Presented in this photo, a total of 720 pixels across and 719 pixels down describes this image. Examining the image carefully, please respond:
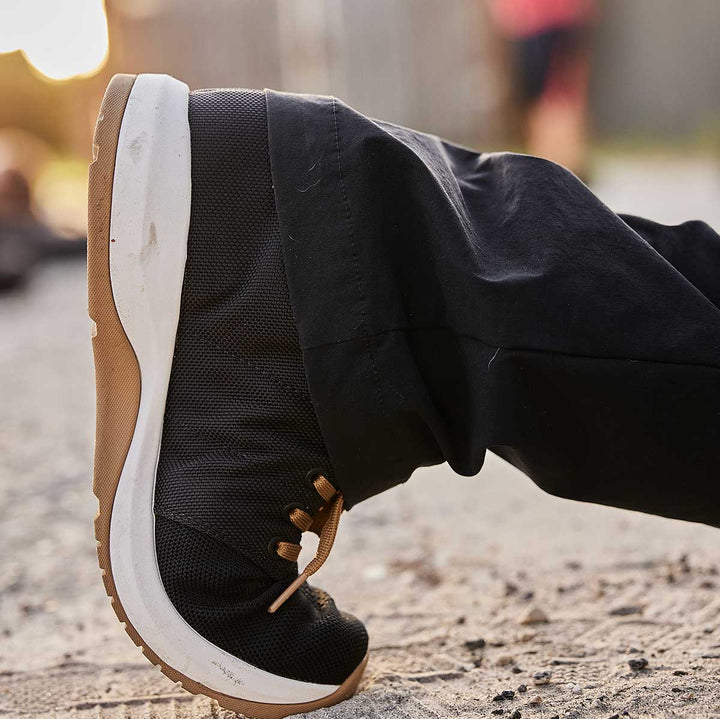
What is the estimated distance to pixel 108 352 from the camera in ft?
2.67

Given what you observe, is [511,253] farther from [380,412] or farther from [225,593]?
[225,593]

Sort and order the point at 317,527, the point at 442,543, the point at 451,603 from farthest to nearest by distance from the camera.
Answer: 1. the point at 442,543
2. the point at 451,603
3. the point at 317,527

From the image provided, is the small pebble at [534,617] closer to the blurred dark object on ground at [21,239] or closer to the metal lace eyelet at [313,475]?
the metal lace eyelet at [313,475]

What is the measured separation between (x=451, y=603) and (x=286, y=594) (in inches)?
15.1

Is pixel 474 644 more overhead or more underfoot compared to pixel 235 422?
more underfoot

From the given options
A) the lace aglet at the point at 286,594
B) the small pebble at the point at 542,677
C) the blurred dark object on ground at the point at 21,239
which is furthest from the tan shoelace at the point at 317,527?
the blurred dark object on ground at the point at 21,239

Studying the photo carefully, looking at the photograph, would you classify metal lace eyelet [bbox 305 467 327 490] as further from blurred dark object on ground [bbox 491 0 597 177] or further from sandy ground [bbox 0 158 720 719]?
blurred dark object on ground [bbox 491 0 597 177]

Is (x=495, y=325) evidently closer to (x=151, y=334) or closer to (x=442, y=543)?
(x=151, y=334)

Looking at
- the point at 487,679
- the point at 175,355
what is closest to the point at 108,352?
the point at 175,355

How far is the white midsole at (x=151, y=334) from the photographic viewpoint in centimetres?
78

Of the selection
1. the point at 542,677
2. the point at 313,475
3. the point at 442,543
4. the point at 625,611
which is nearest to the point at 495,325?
the point at 313,475

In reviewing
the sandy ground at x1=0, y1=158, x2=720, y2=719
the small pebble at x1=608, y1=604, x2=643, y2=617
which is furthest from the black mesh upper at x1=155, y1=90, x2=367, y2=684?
the small pebble at x1=608, y1=604, x2=643, y2=617

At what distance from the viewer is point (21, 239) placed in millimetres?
3619

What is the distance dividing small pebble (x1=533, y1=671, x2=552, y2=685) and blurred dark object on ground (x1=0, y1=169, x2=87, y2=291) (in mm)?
2743
